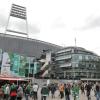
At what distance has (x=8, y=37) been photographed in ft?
439

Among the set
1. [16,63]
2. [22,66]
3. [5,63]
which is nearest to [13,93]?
[5,63]

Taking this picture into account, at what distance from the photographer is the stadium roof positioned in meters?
132

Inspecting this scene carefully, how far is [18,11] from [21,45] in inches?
698

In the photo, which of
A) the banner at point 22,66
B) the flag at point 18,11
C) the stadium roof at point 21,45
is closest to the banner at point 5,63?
the banner at point 22,66

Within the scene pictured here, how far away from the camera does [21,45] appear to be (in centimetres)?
13625

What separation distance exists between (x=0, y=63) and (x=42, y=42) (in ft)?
130

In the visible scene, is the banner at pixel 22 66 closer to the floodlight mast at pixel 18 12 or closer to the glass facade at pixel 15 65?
the glass facade at pixel 15 65

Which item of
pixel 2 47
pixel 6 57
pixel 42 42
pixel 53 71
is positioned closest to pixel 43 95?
pixel 6 57

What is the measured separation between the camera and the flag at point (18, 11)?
137 metres

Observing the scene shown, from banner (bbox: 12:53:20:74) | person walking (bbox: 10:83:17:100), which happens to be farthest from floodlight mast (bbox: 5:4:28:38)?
person walking (bbox: 10:83:17:100)

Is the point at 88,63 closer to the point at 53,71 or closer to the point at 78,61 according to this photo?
the point at 78,61

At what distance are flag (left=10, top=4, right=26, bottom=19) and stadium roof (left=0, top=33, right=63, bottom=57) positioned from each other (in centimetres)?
1097

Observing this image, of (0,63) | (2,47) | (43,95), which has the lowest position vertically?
(43,95)

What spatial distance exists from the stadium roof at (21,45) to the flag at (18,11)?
36.0ft
